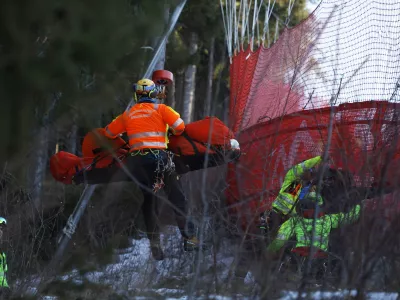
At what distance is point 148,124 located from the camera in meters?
6.79

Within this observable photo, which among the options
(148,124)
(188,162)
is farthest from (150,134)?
(188,162)

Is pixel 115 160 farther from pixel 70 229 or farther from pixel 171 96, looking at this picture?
pixel 171 96

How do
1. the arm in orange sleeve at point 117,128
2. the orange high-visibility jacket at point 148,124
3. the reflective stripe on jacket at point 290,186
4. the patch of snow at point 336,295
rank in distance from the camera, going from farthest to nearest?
the orange high-visibility jacket at point 148,124
the arm in orange sleeve at point 117,128
the reflective stripe on jacket at point 290,186
the patch of snow at point 336,295

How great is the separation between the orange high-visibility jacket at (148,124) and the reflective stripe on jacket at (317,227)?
1859 millimetres

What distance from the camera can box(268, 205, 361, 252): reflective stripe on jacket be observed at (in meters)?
3.88

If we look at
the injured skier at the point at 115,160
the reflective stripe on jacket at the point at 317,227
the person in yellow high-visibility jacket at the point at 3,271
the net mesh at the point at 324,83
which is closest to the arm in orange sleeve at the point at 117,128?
the injured skier at the point at 115,160

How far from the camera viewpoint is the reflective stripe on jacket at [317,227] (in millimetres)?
3875

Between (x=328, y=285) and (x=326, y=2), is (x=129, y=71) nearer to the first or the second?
(x=328, y=285)

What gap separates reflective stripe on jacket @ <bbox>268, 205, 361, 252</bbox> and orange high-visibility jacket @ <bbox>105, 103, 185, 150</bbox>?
186cm

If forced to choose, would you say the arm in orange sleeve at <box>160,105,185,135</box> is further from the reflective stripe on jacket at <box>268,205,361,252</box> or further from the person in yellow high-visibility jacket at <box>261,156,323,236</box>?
the reflective stripe on jacket at <box>268,205,361,252</box>

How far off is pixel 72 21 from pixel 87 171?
451cm

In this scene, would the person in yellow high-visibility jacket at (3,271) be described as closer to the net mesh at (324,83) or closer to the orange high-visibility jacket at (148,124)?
the orange high-visibility jacket at (148,124)

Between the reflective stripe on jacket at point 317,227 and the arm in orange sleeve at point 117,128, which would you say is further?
the arm in orange sleeve at point 117,128

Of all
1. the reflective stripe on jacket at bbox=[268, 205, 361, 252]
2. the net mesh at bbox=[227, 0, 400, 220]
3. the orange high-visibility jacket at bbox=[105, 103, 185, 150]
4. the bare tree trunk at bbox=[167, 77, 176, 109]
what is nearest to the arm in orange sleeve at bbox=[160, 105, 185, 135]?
the orange high-visibility jacket at bbox=[105, 103, 185, 150]
